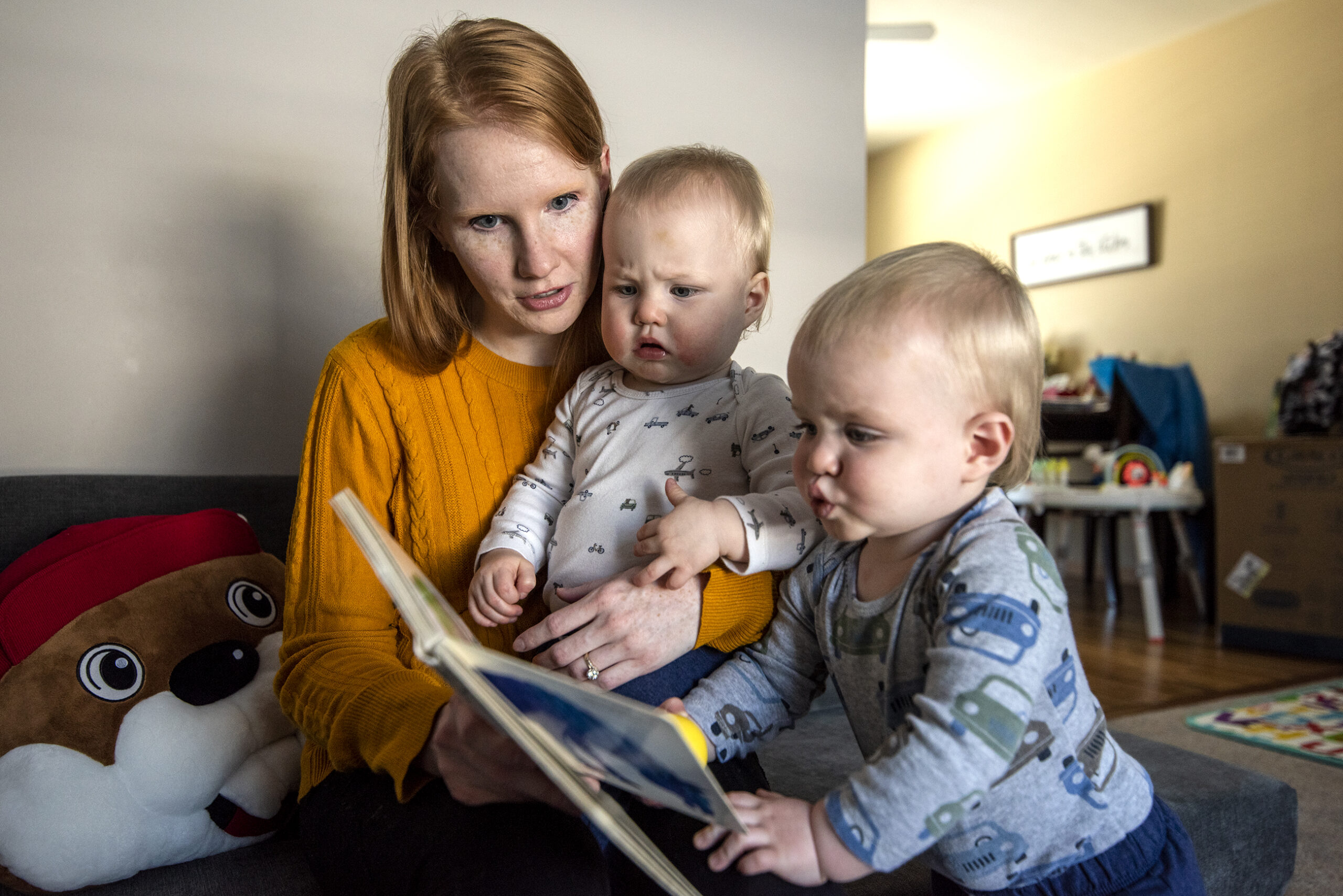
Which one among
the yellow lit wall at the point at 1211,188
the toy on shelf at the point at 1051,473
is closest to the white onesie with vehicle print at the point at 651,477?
the toy on shelf at the point at 1051,473

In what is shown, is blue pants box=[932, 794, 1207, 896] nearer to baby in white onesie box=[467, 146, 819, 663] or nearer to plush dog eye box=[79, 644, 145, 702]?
baby in white onesie box=[467, 146, 819, 663]

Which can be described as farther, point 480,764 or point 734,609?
point 734,609

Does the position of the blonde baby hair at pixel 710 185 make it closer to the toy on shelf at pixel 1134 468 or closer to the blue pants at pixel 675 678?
the blue pants at pixel 675 678

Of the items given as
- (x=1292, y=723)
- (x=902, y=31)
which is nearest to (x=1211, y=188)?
(x=902, y=31)

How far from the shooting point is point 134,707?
1038mm

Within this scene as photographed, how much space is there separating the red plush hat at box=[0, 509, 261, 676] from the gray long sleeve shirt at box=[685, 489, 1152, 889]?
749 millimetres

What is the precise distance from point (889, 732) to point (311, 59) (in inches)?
59.0

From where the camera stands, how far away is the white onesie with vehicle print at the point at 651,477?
0.88m

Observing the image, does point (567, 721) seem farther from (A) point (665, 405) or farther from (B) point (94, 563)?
(B) point (94, 563)

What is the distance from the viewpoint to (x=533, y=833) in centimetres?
77

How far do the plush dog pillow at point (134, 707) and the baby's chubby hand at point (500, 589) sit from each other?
0.39 m

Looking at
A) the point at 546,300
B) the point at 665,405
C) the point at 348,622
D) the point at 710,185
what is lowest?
the point at 348,622

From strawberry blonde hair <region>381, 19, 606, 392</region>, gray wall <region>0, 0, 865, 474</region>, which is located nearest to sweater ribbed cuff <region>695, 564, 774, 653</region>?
strawberry blonde hair <region>381, 19, 606, 392</region>

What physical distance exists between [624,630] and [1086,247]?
17.4 ft
